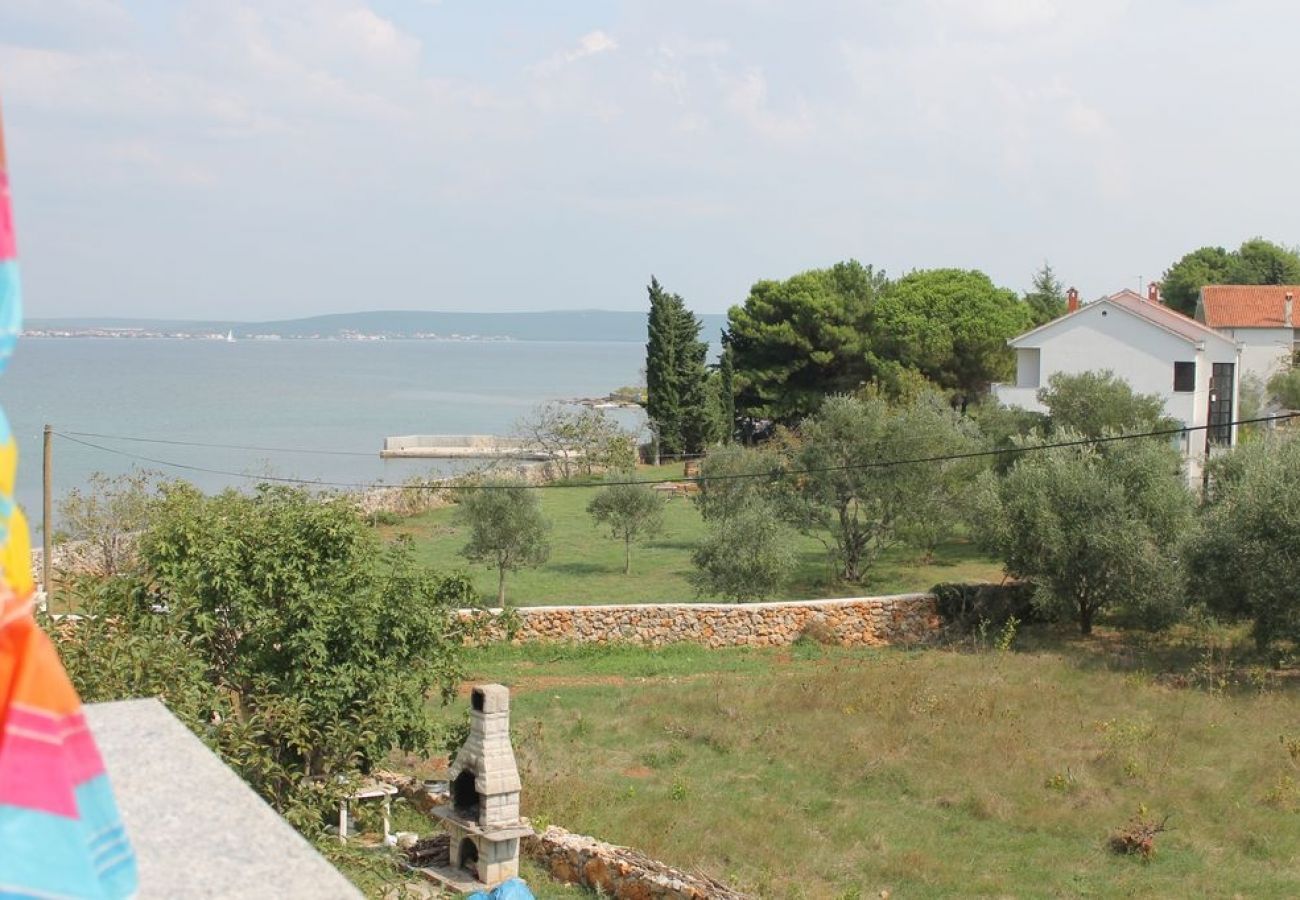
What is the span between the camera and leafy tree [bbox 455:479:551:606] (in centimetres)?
2955

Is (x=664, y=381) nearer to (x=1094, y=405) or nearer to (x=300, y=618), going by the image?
(x=1094, y=405)

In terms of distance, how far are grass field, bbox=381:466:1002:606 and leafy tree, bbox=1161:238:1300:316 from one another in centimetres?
5654

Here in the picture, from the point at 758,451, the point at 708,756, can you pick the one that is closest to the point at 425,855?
the point at 708,756

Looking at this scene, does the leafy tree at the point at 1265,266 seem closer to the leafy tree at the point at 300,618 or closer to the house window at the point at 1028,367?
the house window at the point at 1028,367

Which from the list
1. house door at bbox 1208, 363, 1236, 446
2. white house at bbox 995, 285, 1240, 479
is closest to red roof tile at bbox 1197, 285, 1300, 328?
white house at bbox 995, 285, 1240, 479

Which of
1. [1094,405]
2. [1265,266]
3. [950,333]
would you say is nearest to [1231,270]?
[1265,266]

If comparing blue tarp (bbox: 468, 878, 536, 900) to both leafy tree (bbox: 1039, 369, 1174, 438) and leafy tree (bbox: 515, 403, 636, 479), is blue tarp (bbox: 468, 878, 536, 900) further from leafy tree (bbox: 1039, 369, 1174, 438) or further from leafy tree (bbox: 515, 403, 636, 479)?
leafy tree (bbox: 515, 403, 636, 479)

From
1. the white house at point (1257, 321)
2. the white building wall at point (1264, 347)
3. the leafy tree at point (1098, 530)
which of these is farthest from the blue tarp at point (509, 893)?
the white building wall at point (1264, 347)

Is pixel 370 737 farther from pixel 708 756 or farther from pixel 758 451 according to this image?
pixel 758 451

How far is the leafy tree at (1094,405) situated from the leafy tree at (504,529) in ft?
51.2

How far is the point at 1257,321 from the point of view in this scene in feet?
197

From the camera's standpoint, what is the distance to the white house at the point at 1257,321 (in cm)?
5869

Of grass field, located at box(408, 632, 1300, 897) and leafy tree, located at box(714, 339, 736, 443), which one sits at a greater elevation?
leafy tree, located at box(714, 339, 736, 443)

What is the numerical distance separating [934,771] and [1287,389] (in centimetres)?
4104
